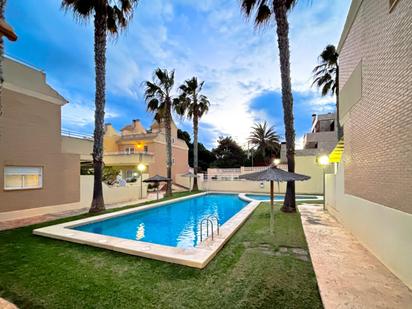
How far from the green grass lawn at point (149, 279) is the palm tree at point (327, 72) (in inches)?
626

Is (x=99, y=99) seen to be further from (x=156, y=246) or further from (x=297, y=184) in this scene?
(x=297, y=184)

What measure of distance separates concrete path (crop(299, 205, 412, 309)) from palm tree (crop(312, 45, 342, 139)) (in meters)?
13.6

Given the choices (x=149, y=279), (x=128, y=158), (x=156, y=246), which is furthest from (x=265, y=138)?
(x=149, y=279)

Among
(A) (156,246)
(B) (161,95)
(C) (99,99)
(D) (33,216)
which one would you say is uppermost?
(B) (161,95)

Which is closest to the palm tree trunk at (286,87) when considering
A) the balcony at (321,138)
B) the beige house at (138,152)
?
the beige house at (138,152)

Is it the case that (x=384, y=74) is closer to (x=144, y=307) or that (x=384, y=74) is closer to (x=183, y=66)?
(x=144, y=307)

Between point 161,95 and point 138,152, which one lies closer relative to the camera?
point 161,95

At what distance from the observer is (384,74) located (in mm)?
5398

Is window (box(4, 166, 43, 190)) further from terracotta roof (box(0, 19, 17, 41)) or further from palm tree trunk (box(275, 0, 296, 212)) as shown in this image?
palm tree trunk (box(275, 0, 296, 212))

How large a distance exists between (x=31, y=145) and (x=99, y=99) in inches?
163

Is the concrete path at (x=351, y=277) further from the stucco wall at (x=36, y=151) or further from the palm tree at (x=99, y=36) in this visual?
the stucco wall at (x=36, y=151)

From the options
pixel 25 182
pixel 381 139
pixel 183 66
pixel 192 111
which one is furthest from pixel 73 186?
pixel 183 66

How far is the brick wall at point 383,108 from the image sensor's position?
440cm

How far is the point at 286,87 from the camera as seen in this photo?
11.3m
